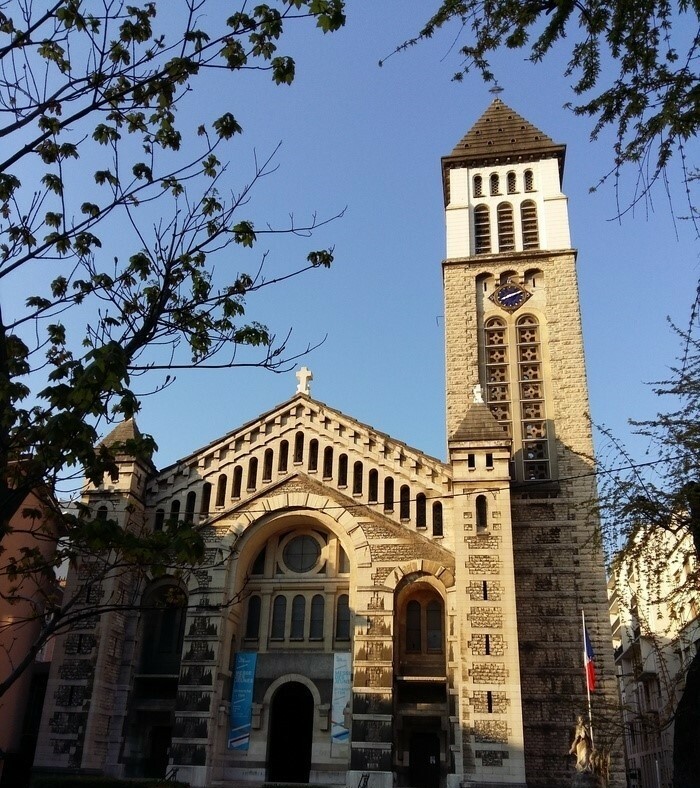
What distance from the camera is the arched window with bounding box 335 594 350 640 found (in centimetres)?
2641

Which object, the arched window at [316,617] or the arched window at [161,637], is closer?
the arched window at [316,617]

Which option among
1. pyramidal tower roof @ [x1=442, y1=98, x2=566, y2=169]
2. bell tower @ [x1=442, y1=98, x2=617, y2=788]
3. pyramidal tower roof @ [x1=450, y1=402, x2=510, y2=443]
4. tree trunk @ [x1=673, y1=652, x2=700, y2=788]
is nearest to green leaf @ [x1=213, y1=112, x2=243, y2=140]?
tree trunk @ [x1=673, y1=652, x2=700, y2=788]

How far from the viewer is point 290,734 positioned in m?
26.4

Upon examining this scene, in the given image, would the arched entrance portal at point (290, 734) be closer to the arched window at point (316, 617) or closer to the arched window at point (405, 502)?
the arched window at point (316, 617)

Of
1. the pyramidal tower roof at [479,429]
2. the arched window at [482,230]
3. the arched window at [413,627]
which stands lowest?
the arched window at [413,627]

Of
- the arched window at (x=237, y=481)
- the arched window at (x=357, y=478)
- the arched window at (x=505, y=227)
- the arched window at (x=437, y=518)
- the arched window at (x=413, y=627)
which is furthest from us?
the arched window at (x=505, y=227)

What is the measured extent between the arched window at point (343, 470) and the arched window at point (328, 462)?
1.25ft

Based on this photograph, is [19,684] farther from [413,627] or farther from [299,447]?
[413,627]

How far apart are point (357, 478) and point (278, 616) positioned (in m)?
5.46

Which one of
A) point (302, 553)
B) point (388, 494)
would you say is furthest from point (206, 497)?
point (388, 494)

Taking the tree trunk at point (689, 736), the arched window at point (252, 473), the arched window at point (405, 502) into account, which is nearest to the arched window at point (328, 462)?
the arched window at point (252, 473)

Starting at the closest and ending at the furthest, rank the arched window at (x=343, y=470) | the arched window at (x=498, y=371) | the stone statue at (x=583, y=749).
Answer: the stone statue at (x=583, y=749), the arched window at (x=343, y=470), the arched window at (x=498, y=371)

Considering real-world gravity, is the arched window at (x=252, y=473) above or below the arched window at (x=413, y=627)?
above

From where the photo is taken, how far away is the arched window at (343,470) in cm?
2773
